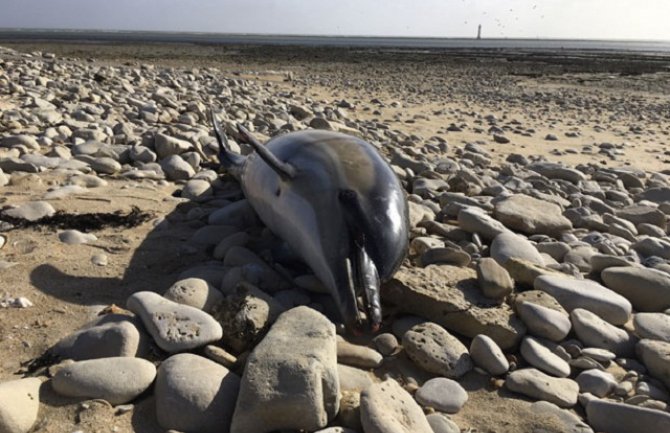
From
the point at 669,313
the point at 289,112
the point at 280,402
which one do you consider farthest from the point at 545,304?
the point at 289,112

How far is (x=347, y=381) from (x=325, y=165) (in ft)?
4.55

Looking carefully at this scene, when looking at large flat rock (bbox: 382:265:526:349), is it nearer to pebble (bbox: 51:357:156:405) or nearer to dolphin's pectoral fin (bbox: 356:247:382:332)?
dolphin's pectoral fin (bbox: 356:247:382:332)

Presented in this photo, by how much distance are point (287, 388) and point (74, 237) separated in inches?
85.7

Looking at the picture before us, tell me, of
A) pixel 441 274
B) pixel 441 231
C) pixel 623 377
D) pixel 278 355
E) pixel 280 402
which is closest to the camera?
pixel 280 402

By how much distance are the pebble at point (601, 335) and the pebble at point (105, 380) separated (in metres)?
2.07

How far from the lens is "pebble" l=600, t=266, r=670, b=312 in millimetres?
3346

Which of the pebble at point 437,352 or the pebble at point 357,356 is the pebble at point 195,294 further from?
the pebble at point 437,352

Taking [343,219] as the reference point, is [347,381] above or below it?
below

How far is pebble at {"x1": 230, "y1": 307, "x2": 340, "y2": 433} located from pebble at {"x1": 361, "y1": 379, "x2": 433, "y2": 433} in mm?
136

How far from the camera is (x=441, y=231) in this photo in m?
4.27

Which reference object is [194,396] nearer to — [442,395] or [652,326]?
[442,395]

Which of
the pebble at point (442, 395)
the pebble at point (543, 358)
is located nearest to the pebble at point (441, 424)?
the pebble at point (442, 395)

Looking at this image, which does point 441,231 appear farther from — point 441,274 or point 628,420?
point 628,420

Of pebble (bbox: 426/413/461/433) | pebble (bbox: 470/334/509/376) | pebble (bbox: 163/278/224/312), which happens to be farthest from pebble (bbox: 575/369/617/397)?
pebble (bbox: 163/278/224/312)
